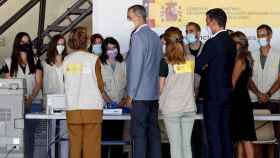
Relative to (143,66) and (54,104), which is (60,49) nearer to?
(54,104)

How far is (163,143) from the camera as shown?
244 inches

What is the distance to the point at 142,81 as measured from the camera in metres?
5.31

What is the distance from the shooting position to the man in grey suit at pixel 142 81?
527 centimetres

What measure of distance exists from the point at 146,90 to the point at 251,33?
8.07 ft

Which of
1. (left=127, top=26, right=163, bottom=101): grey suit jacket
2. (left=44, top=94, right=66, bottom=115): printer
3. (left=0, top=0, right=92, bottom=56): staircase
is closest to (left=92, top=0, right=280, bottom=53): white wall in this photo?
(left=0, top=0, right=92, bottom=56): staircase

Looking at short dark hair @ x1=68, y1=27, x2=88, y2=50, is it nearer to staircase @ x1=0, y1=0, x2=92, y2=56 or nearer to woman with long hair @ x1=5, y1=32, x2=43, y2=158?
woman with long hair @ x1=5, y1=32, x2=43, y2=158

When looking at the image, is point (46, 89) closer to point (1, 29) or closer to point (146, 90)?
point (146, 90)

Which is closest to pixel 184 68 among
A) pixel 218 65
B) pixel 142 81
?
pixel 218 65

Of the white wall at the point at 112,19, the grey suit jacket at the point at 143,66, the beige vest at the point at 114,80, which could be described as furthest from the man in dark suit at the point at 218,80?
the white wall at the point at 112,19

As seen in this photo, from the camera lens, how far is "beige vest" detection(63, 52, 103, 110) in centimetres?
526

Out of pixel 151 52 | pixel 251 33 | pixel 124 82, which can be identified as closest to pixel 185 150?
pixel 151 52

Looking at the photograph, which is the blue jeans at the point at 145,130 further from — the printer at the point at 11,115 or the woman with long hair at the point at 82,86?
the printer at the point at 11,115

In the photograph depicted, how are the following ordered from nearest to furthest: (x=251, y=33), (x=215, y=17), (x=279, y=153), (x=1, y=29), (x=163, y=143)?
1. (x=215, y=17)
2. (x=279, y=153)
3. (x=163, y=143)
4. (x=251, y=33)
5. (x=1, y=29)

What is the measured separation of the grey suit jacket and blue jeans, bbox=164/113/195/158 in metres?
0.31
